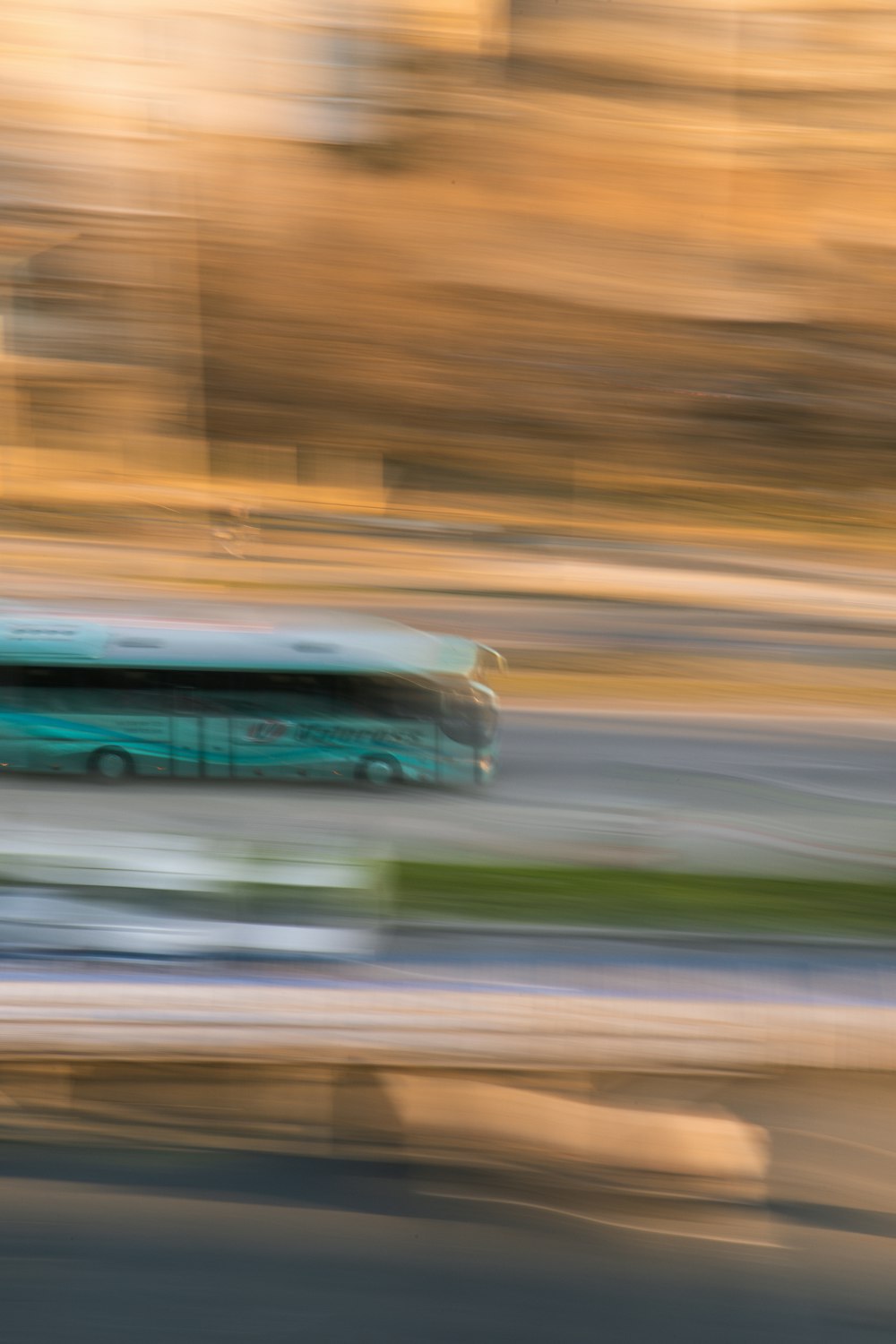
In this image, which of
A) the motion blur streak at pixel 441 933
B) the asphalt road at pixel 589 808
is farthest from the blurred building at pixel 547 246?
the asphalt road at pixel 589 808

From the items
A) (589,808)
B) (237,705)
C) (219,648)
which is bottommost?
(589,808)

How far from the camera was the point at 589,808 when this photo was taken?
12.6 ft

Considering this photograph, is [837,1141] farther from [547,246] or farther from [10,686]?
[547,246]

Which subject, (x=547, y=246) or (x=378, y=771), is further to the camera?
(x=547, y=246)

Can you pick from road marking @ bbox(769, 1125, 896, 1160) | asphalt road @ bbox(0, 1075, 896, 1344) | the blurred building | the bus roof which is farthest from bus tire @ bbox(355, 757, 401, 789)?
the blurred building

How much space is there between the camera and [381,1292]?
178 centimetres

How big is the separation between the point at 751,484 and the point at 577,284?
4.55 metres

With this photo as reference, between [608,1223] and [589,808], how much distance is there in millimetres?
2018

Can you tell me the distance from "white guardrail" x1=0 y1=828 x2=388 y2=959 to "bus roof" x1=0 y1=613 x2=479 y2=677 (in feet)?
3.40

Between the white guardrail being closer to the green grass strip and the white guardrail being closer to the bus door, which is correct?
the green grass strip

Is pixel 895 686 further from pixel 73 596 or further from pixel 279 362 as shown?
pixel 279 362

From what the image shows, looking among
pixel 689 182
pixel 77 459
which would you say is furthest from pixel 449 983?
pixel 689 182

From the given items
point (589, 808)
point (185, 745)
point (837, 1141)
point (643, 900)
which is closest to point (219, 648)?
point (185, 745)

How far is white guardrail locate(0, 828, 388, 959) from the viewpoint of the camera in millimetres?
2352
